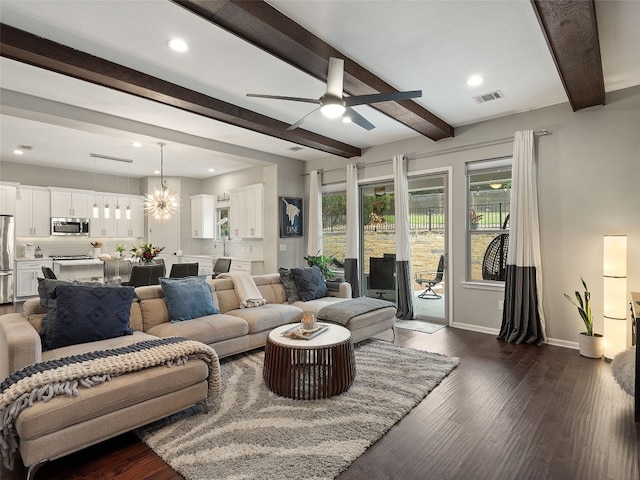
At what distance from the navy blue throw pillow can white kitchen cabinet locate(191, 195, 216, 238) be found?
5651 mm

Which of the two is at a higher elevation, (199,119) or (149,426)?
(199,119)

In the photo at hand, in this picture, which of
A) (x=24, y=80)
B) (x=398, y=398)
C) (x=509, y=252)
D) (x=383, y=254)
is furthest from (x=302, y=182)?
(x=398, y=398)

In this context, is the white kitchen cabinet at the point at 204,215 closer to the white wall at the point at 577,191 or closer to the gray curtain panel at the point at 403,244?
the gray curtain panel at the point at 403,244

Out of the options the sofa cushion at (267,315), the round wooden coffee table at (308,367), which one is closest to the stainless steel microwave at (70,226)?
the sofa cushion at (267,315)

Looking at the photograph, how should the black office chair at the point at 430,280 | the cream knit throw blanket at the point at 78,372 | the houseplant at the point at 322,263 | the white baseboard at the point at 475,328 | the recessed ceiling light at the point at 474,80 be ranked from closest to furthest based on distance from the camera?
the cream knit throw blanket at the point at 78,372
the recessed ceiling light at the point at 474,80
the white baseboard at the point at 475,328
the black office chair at the point at 430,280
the houseplant at the point at 322,263

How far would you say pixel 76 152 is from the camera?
652 cm

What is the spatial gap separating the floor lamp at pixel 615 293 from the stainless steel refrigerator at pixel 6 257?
9.61 m

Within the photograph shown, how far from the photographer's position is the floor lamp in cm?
371

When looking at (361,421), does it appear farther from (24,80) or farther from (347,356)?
(24,80)

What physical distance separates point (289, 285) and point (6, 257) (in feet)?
19.8

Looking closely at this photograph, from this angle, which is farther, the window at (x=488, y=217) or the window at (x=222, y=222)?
the window at (x=222, y=222)

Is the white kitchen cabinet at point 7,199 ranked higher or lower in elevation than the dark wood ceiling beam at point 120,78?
lower

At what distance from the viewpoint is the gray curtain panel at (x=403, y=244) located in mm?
5676

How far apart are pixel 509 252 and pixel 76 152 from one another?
7.37 m
